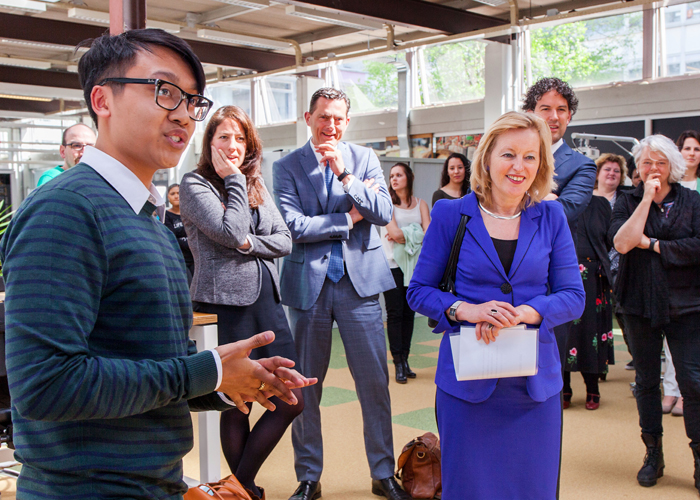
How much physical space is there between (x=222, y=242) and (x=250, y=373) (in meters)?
1.43

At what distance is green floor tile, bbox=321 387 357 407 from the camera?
471 cm

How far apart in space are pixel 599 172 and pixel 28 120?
16.3 meters

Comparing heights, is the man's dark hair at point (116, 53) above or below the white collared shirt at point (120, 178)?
above

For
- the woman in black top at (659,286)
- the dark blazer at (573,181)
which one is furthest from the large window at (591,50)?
the dark blazer at (573,181)

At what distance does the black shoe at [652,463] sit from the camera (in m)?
3.16

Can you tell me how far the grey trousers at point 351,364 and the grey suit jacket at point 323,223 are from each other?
0.07 m

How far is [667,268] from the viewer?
316 cm

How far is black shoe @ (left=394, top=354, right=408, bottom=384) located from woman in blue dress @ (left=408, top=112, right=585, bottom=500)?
3.15 meters

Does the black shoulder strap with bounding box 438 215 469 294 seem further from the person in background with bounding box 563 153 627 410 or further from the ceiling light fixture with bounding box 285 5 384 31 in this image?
the ceiling light fixture with bounding box 285 5 384 31

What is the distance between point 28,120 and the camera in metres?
17.5

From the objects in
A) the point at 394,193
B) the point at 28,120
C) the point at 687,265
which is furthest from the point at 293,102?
the point at 687,265

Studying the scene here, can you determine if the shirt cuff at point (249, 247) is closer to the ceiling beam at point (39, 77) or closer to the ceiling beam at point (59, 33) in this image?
the ceiling beam at point (59, 33)

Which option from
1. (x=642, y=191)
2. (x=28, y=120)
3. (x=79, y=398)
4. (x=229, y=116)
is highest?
(x=28, y=120)

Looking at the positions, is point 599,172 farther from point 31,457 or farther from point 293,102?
point 293,102
